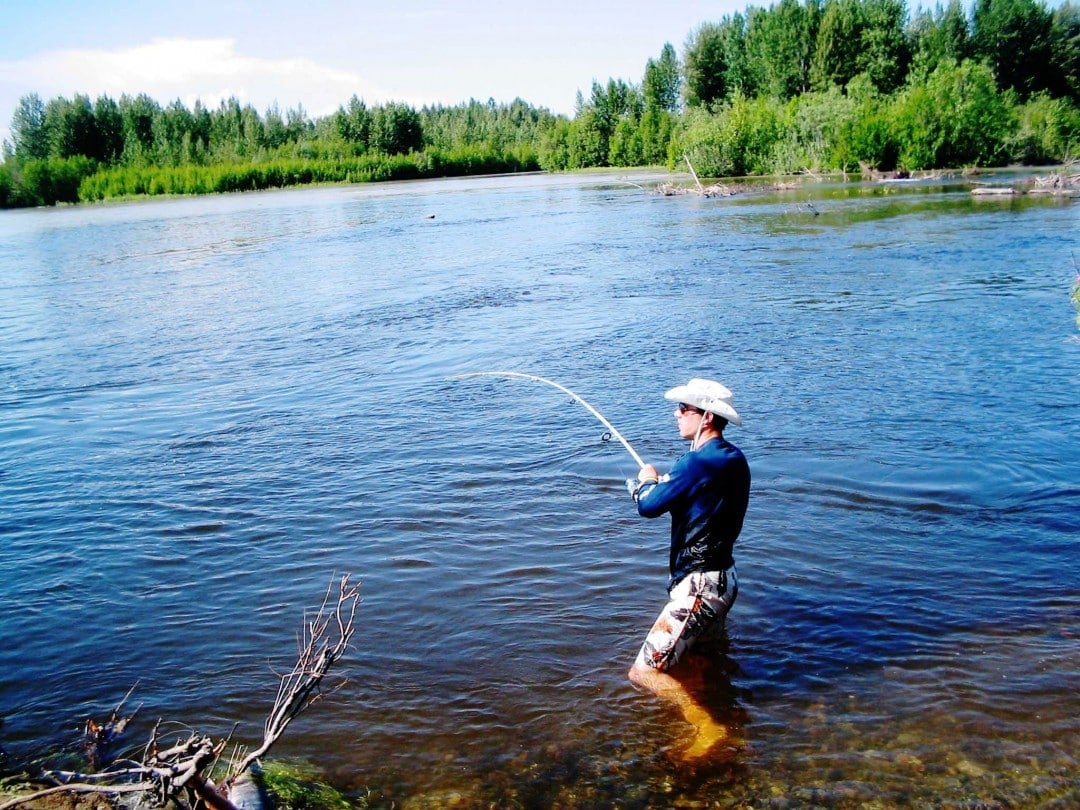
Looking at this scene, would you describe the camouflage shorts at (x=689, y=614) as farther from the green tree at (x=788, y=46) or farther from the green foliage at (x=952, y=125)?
the green tree at (x=788, y=46)

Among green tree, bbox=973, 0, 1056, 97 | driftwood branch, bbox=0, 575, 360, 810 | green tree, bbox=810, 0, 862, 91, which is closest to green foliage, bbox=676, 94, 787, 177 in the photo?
green tree, bbox=810, 0, 862, 91

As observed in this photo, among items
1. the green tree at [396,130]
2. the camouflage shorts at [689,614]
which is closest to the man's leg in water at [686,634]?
the camouflage shorts at [689,614]

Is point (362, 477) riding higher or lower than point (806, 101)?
lower

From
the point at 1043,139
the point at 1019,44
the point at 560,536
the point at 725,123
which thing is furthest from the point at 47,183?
the point at 1019,44

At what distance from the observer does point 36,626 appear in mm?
7039

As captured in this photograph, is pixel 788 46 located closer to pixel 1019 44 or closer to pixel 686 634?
pixel 1019 44

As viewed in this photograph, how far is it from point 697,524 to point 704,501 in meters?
0.17

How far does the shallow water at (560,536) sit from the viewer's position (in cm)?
525

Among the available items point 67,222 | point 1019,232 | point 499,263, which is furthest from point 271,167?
point 1019,232

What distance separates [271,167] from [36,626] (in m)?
94.2

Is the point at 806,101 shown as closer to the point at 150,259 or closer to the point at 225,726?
the point at 150,259

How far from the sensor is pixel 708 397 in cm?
527

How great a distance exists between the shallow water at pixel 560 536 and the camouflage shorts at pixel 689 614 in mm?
345

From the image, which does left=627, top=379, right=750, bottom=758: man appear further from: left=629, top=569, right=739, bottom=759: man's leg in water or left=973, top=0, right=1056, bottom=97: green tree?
left=973, top=0, right=1056, bottom=97: green tree
